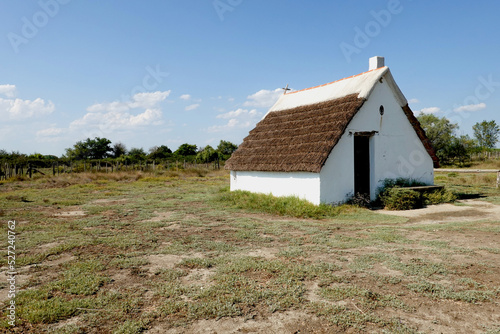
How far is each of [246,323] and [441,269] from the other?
344cm

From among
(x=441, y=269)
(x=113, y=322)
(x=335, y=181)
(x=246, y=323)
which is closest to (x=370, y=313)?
(x=246, y=323)

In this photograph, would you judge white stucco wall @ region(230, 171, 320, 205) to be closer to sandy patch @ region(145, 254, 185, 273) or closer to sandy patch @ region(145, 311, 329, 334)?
sandy patch @ region(145, 254, 185, 273)

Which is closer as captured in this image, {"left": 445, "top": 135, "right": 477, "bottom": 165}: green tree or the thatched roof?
the thatched roof

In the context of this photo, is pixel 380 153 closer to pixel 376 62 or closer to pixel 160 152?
pixel 376 62

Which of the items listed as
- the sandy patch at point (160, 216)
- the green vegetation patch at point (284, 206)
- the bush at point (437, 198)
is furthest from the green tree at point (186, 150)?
the bush at point (437, 198)

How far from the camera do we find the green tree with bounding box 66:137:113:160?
54.9 metres

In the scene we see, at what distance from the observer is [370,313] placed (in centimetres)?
371

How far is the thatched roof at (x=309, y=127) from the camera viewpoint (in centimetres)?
1190

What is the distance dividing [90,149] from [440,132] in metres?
54.6

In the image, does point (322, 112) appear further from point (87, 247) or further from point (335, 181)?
point (87, 247)

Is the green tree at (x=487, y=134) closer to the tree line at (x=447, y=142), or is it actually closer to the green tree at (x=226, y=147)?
the tree line at (x=447, y=142)

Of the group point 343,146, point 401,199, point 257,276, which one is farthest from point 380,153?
point 257,276

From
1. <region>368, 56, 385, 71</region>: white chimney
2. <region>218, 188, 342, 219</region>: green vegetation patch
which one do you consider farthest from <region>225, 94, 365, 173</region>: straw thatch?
<region>368, 56, 385, 71</region>: white chimney

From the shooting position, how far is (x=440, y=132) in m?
41.4
